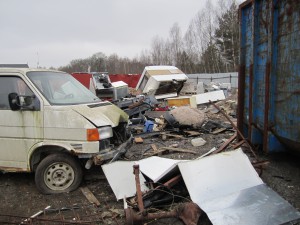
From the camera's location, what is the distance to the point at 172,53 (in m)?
52.2

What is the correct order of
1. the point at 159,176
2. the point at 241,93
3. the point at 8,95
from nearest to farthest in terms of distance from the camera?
1. the point at 159,176
2. the point at 8,95
3. the point at 241,93

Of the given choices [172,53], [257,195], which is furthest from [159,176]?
[172,53]

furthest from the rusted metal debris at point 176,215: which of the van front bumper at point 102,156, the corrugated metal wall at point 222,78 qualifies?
the corrugated metal wall at point 222,78

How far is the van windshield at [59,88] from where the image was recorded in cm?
467

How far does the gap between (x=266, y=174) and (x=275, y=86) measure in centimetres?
147

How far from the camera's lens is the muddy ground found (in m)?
3.78

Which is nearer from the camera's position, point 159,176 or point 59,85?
point 159,176

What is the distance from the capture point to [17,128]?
4551 millimetres

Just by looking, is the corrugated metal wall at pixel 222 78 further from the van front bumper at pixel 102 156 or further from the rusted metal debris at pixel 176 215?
the rusted metal debris at pixel 176 215

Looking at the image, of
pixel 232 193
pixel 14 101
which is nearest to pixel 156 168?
pixel 232 193

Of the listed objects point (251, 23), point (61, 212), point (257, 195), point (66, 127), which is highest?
point (251, 23)

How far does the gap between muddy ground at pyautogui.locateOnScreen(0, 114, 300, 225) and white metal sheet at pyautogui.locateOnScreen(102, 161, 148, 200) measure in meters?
0.18

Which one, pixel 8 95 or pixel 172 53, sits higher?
pixel 172 53

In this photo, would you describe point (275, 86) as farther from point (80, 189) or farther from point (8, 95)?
point (8, 95)
